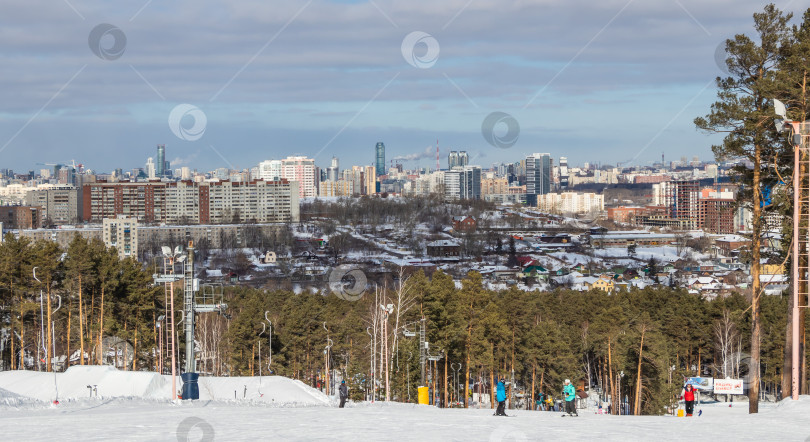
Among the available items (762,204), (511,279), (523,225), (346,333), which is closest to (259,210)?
(523,225)

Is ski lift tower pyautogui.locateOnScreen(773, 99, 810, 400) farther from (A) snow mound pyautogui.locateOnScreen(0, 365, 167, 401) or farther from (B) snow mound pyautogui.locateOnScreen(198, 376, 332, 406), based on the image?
(A) snow mound pyautogui.locateOnScreen(0, 365, 167, 401)

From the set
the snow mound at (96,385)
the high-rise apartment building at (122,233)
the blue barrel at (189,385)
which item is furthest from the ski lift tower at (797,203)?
the high-rise apartment building at (122,233)

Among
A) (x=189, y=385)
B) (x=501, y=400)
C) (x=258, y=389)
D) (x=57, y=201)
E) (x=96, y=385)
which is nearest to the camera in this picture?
(x=501, y=400)

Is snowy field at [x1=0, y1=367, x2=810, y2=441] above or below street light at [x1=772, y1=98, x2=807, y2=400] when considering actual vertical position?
below

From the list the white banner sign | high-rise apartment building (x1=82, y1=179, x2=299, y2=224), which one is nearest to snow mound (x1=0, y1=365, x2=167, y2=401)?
the white banner sign

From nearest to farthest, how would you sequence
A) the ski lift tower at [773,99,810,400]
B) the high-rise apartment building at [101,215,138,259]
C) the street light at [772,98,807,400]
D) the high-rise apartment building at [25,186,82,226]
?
the street light at [772,98,807,400] < the ski lift tower at [773,99,810,400] < the high-rise apartment building at [101,215,138,259] < the high-rise apartment building at [25,186,82,226]

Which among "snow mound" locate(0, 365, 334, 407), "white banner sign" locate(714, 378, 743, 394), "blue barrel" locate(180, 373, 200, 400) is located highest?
"blue barrel" locate(180, 373, 200, 400)

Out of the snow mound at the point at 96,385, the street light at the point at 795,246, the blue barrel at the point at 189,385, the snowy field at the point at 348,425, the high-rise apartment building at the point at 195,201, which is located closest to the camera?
the snowy field at the point at 348,425

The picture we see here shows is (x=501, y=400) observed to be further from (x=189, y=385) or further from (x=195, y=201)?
(x=195, y=201)

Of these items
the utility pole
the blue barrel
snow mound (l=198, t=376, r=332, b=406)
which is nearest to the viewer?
the blue barrel

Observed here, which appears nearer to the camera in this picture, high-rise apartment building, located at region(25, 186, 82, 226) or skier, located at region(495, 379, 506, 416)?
skier, located at region(495, 379, 506, 416)

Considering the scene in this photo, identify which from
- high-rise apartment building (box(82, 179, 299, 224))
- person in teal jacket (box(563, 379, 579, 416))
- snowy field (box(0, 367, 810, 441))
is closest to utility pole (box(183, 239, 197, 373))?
snowy field (box(0, 367, 810, 441))

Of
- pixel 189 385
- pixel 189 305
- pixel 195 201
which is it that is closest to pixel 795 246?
pixel 189 385

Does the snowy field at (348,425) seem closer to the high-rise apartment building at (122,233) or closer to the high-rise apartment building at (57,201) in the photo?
the high-rise apartment building at (122,233)
